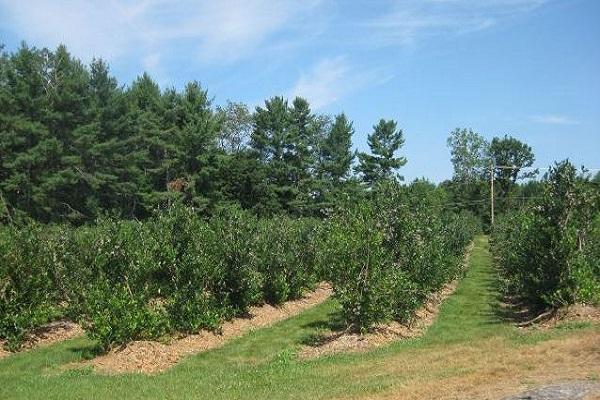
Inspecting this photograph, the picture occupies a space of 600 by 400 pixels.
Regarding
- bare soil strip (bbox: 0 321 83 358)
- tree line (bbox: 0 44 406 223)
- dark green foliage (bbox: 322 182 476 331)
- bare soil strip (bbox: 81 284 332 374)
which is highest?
tree line (bbox: 0 44 406 223)

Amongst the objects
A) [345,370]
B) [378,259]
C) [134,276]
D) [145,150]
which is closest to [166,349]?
[134,276]

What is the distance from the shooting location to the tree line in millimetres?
38125

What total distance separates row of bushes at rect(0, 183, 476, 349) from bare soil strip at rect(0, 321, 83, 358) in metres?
0.27

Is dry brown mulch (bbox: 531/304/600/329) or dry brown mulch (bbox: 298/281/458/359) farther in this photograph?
dry brown mulch (bbox: 531/304/600/329)

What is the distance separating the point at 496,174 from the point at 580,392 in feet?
251

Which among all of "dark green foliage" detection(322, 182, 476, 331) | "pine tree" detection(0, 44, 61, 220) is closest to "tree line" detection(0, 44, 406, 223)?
"pine tree" detection(0, 44, 61, 220)

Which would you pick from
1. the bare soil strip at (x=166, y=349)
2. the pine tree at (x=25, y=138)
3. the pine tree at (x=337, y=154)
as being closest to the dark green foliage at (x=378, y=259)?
the bare soil strip at (x=166, y=349)

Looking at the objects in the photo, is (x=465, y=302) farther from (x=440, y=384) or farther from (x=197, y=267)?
(x=440, y=384)

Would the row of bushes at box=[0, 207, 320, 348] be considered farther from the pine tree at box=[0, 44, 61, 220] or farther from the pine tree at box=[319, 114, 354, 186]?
the pine tree at box=[319, 114, 354, 186]

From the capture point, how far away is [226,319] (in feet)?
53.9

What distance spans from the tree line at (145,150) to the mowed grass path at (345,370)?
54.3 ft

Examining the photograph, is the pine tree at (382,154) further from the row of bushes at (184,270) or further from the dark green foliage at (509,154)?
the row of bushes at (184,270)

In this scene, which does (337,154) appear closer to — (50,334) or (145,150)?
(145,150)

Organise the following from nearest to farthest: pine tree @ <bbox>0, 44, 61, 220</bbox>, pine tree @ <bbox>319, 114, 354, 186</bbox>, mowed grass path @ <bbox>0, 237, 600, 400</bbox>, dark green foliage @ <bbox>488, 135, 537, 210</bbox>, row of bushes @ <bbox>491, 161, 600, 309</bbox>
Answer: mowed grass path @ <bbox>0, 237, 600, 400</bbox> < row of bushes @ <bbox>491, 161, 600, 309</bbox> < pine tree @ <bbox>0, 44, 61, 220</bbox> < pine tree @ <bbox>319, 114, 354, 186</bbox> < dark green foliage @ <bbox>488, 135, 537, 210</bbox>
